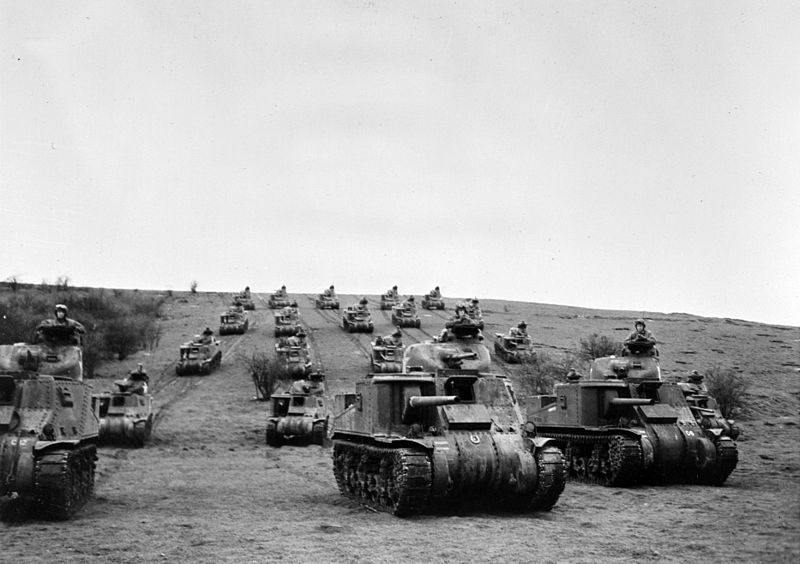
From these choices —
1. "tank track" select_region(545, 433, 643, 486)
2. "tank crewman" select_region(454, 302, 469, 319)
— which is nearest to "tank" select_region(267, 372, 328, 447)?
"tank track" select_region(545, 433, 643, 486)

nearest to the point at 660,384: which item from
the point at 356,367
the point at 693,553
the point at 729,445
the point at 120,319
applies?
the point at 729,445

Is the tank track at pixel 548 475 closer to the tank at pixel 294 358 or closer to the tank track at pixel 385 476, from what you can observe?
the tank track at pixel 385 476

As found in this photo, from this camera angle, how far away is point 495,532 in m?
13.2

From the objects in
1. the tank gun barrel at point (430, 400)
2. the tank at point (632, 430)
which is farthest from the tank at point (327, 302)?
the tank gun barrel at point (430, 400)

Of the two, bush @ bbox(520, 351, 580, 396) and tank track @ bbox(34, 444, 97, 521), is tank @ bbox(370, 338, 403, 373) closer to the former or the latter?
bush @ bbox(520, 351, 580, 396)

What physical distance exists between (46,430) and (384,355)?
24444 mm

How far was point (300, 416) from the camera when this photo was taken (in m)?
28.7

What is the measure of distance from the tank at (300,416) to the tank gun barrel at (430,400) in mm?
13534

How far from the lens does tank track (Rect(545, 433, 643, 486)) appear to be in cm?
1939

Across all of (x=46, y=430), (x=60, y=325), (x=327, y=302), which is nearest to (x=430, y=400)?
(x=46, y=430)

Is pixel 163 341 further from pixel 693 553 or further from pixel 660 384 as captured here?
pixel 693 553

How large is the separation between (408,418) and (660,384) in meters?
8.39

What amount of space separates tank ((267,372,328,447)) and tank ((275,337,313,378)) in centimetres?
686

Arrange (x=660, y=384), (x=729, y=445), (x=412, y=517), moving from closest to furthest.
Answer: (x=412, y=517)
(x=729, y=445)
(x=660, y=384)
